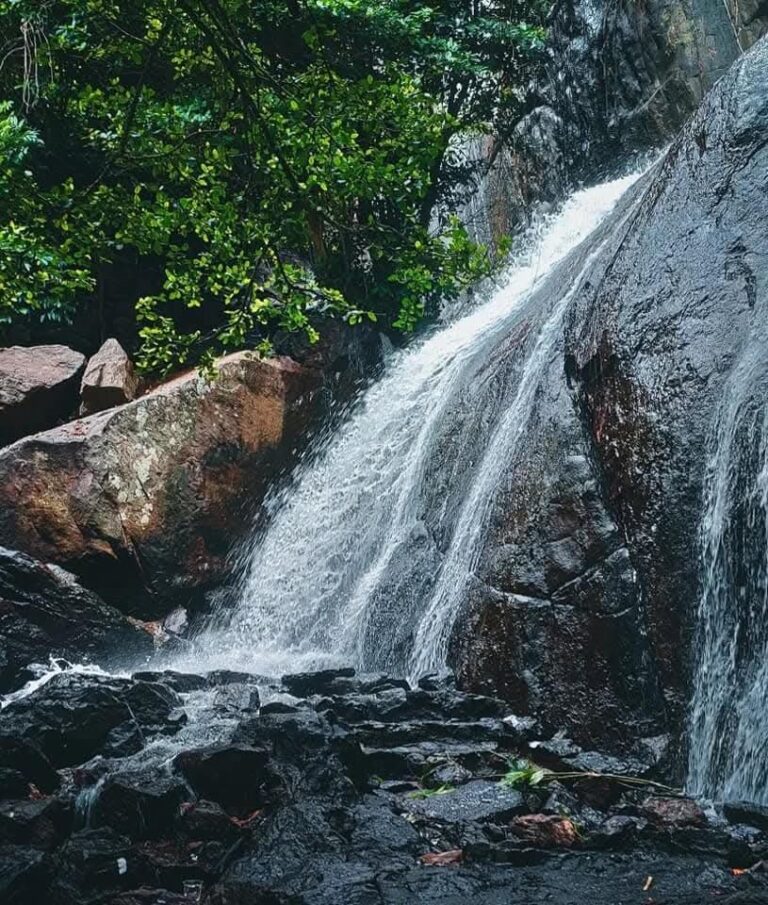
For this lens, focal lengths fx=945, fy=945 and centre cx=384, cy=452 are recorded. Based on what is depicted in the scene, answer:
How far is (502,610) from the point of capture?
6.69 meters

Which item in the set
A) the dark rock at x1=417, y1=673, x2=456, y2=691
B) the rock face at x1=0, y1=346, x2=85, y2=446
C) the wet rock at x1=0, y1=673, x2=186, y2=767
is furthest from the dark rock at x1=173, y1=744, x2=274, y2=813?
the rock face at x1=0, y1=346, x2=85, y2=446

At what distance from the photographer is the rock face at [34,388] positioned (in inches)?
483

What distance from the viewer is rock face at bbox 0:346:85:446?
483 inches

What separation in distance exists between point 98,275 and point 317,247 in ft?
11.3

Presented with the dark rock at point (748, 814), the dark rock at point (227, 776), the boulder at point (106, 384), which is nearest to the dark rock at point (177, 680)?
the dark rock at point (227, 776)

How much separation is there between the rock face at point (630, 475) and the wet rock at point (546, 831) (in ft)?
4.38

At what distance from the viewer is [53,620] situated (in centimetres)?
939

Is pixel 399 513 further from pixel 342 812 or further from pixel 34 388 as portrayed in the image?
pixel 34 388

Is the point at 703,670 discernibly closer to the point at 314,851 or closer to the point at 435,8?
the point at 314,851

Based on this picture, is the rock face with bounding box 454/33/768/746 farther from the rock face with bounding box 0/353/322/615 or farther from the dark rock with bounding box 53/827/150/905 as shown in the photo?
the rock face with bounding box 0/353/322/615

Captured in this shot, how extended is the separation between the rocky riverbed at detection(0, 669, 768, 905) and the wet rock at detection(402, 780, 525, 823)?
12mm

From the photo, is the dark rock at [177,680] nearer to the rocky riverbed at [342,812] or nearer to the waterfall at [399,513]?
the rocky riverbed at [342,812]

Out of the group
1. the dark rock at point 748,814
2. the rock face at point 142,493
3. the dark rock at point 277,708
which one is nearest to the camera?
the dark rock at point 748,814

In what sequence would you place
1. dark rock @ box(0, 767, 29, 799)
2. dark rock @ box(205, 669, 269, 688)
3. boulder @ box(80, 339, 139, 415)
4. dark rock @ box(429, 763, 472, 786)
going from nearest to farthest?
1. dark rock @ box(0, 767, 29, 799)
2. dark rock @ box(429, 763, 472, 786)
3. dark rock @ box(205, 669, 269, 688)
4. boulder @ box(80, 339, 139, 415)
